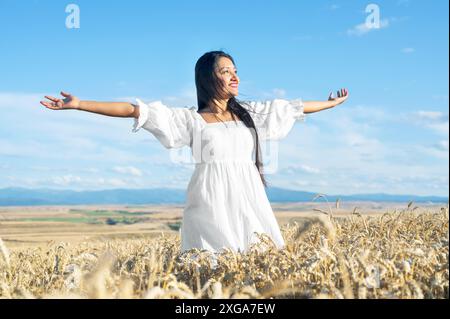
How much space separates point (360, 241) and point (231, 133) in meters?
2.03

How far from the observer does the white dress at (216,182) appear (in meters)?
5.88

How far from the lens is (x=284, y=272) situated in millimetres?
3854

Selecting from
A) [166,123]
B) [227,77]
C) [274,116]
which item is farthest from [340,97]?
[166,123]

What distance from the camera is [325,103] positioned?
7.04 metres

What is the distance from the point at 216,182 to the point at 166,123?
0.85 meters

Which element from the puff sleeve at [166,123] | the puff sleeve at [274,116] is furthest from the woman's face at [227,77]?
the puff sleeve at [166,123]

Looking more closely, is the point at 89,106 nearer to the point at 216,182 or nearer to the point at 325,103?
the point at 216,182

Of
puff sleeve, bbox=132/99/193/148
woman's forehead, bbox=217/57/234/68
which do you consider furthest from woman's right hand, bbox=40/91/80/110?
woman's forehead, bbox=217/57/234/68

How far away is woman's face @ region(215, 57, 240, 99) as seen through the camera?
630 centimetres

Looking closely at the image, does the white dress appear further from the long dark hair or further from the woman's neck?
the woman's neck

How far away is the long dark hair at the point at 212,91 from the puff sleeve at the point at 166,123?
30cm

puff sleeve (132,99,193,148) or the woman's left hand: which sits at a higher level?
the woman's left hand

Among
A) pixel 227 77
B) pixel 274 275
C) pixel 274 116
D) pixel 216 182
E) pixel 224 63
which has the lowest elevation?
pixel 274 275
